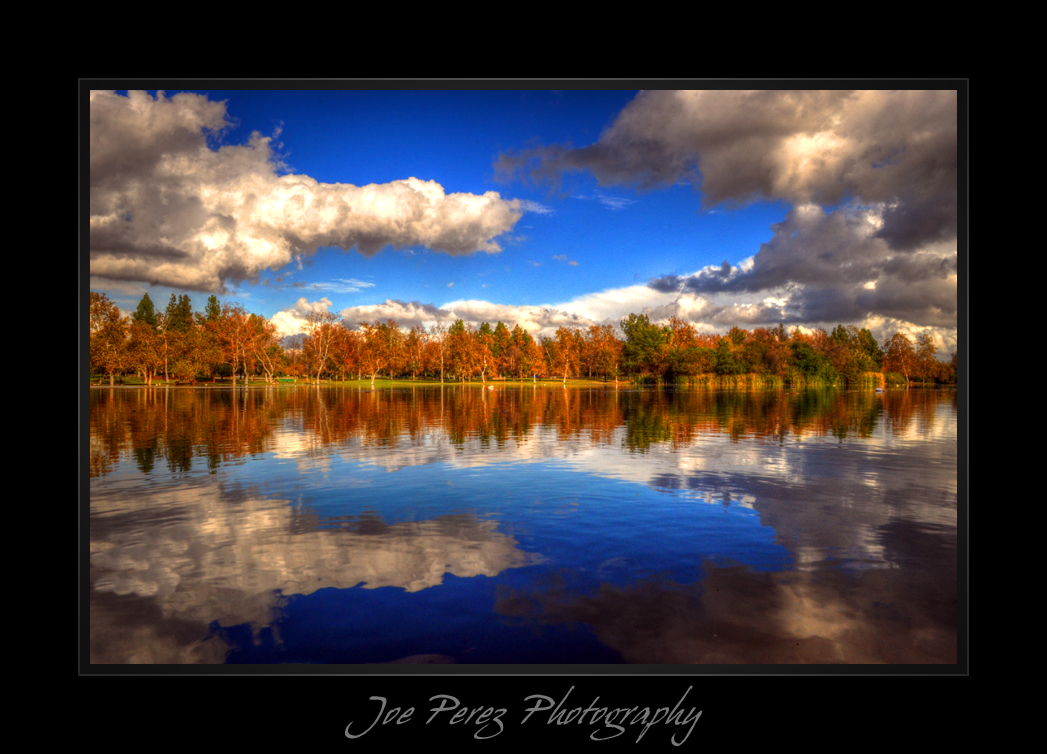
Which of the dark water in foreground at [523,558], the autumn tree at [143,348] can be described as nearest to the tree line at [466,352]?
the autumn tree at [143,348]

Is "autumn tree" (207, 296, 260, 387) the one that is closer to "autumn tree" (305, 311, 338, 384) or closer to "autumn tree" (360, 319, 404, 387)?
"autumn tree" (305, 311, 338, 384)

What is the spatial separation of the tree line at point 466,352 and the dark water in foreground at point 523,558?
1948cm

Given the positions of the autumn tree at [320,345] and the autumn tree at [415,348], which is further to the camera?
the autumn tree at [415,348]

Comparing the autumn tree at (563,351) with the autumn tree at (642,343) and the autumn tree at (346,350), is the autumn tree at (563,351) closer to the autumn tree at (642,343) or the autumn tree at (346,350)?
the autumn tree at (642,343)

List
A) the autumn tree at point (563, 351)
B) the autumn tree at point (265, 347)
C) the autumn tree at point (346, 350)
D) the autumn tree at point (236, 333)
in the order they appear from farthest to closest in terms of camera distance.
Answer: the autumn tree at point (563, 351)
the autumn tree at point (346, 350)
the autumn tree at point (236, 333)
the autumn tree at point (265, 347)

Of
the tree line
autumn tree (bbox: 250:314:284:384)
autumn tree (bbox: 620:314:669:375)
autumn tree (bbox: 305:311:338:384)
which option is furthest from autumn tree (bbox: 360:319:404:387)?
autumn tree (bbox: 620:314:669:375)

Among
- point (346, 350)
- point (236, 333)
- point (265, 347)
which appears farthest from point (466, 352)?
point (236, 333)

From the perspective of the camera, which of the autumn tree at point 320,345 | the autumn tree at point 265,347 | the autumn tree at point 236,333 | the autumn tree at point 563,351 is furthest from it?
the autumn tree at point 563,351

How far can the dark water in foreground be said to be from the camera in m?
4.84

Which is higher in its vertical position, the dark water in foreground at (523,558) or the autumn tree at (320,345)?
the autumn tree at (320,345)

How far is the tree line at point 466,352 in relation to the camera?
4588 cm
